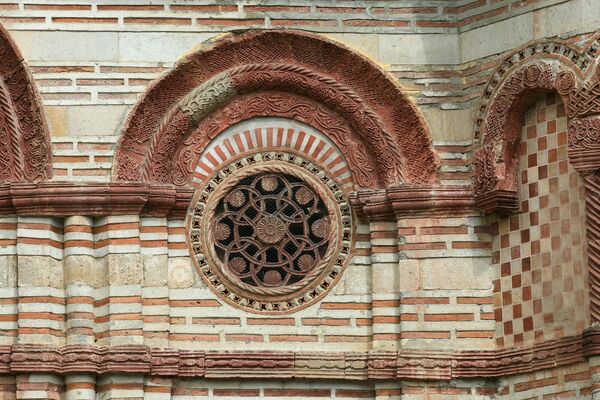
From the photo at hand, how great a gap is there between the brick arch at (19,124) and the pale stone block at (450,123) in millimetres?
2994

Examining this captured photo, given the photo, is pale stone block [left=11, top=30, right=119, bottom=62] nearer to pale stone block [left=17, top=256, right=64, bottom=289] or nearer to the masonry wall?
the masonry wall

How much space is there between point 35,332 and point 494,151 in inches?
149

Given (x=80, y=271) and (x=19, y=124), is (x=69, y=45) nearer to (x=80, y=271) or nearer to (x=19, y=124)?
(x=19, y=124)

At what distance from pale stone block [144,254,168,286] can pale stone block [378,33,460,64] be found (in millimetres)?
2387

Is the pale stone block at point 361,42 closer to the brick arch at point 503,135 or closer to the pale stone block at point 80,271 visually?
the brick arch at point 503,135

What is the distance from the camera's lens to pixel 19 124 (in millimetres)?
18188

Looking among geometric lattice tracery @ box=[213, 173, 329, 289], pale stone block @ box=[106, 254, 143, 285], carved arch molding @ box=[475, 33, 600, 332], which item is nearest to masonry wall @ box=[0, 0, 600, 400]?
pale stone block @ box=[106, 254, 143, 285]

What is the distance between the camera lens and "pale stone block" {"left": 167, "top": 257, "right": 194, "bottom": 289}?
18.2 m

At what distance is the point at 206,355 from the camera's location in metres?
18.0

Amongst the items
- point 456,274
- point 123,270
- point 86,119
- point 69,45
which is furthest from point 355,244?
point 69,45

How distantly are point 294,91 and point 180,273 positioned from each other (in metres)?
1.71

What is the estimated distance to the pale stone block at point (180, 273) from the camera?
1822 cm

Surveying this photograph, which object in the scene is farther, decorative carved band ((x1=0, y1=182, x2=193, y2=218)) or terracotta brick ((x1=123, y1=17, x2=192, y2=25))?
terracotta brick ((x1=123, y1=17, x2=192, y2=25))

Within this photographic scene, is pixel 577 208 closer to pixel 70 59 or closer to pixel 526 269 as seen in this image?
pixel 526 269
